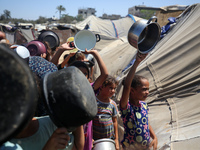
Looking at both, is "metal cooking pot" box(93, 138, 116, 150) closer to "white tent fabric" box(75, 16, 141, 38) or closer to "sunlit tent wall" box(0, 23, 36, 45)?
"sunlit tent wall" box(0, 23, 36, 45)

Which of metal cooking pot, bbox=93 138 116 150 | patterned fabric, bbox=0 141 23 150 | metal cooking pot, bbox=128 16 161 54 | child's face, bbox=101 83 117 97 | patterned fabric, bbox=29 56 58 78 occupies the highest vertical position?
metal cooking pot, bbox=128 16 161 54

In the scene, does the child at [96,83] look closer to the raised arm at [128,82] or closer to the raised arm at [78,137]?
the raised arm at [128,82]

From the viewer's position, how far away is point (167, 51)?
119 inches

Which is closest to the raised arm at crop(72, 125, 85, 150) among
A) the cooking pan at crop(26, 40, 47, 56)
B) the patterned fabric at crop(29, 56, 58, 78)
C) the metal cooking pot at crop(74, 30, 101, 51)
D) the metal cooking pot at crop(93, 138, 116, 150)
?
the patterned fabric at crop(29, 56, 58, 78)

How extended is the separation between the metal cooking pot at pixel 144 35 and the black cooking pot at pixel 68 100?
40.9 inches

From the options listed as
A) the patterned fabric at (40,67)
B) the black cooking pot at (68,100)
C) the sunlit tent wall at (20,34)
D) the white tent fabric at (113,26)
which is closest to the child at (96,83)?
the patterned fabric at (40,67)

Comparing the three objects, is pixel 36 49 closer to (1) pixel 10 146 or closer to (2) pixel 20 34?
(1) pixel 10 146

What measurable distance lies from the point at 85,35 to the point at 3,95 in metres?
1.81

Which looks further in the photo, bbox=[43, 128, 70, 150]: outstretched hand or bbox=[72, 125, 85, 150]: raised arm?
bbox=[72, 125, 85, 150]: raised arm

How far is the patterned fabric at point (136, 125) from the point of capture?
1.77 m

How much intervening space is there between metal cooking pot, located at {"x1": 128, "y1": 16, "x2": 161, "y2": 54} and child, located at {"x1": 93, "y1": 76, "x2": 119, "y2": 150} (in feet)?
1.66

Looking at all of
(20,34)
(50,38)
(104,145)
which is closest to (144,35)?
(104,145)

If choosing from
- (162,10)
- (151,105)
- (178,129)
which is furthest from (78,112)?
(162,10)

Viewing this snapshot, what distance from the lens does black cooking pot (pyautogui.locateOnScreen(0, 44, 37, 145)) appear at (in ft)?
1.48
